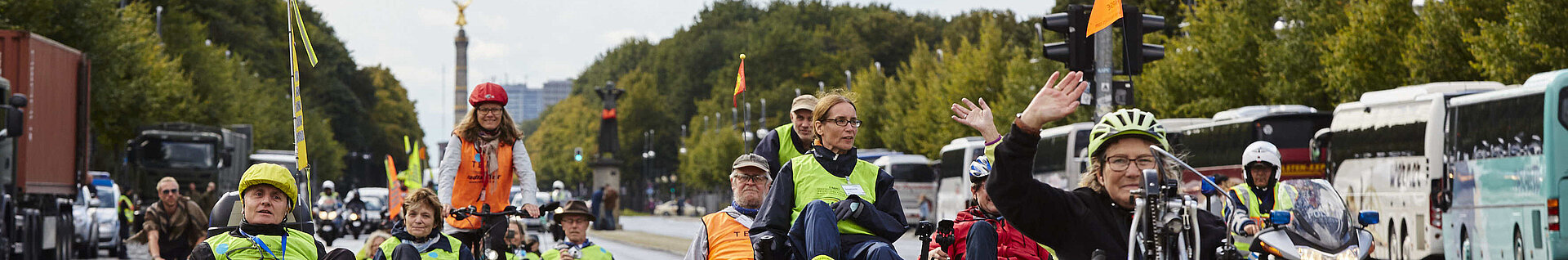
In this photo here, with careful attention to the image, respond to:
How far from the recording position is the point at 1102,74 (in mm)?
14219

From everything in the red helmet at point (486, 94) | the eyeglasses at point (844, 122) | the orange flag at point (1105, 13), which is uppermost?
the orange flag at point (1105, 13)

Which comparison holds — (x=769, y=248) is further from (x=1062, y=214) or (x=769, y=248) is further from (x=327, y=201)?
(x=327, y=201)

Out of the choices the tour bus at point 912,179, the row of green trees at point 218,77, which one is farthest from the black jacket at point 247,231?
the tour bus at point 912,179

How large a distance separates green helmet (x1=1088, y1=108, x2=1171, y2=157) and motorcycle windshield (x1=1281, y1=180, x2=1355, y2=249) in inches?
172

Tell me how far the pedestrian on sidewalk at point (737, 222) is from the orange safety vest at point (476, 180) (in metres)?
2.07

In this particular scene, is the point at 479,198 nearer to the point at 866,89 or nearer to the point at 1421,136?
the point at 1421,136

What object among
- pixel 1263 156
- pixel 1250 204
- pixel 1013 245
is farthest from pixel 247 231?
pixel 1250 204

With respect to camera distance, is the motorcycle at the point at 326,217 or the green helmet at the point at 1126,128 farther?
the motorcycle at the point at 326,217

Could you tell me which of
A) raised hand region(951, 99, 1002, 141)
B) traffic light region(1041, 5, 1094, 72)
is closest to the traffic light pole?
traffic light region(1041, 5, 1094, 72)

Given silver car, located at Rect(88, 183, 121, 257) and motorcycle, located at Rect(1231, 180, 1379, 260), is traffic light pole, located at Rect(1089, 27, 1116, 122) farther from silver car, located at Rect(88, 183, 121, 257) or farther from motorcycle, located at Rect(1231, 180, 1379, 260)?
silver car, located at Rect(88, 183, 121, 257)

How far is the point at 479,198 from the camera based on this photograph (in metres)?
9.88

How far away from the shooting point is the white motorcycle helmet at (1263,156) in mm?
9578

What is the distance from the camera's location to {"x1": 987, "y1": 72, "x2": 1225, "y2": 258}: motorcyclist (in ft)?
13.7

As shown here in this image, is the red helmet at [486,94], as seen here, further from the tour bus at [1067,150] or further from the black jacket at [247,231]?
the tour bus at [1067,150]
